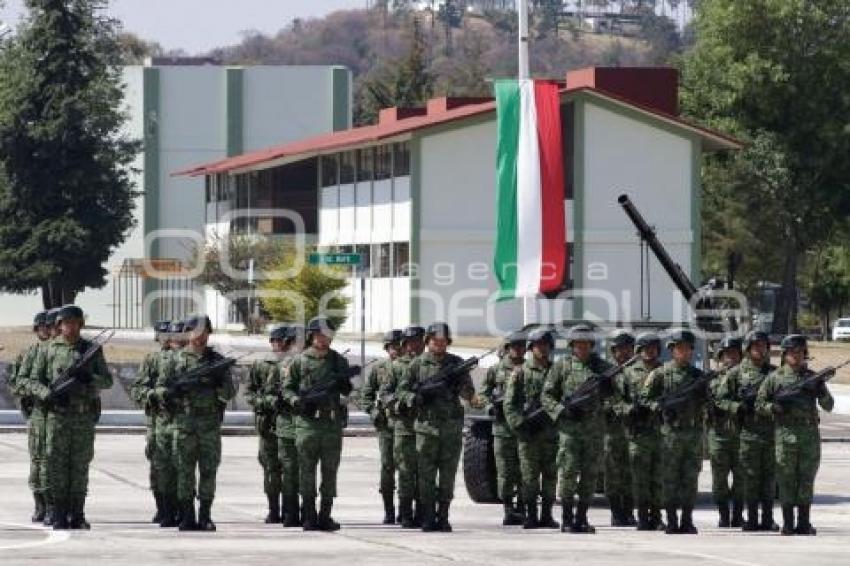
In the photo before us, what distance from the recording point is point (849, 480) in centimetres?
2870

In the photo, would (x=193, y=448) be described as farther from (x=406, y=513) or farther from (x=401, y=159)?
(x=401, y=159)

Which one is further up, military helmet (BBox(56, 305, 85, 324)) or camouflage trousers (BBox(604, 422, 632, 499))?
military helmet (BBox(56, 305, 85, 324))

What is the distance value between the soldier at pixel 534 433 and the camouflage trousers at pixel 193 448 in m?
2.71

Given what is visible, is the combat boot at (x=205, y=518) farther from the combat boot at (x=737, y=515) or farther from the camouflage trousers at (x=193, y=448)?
the combat boot at (x=737, y=515)

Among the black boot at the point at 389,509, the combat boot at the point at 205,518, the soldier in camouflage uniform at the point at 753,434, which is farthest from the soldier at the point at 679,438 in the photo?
the combat boot at the point at 205,518

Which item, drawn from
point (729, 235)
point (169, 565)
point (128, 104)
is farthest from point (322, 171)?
point (169, 565)

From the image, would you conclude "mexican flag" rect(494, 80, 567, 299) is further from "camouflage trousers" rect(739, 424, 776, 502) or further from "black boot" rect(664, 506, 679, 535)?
"black boot" rect(664, 506, 679, 535)

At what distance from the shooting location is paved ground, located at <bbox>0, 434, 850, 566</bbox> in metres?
17.8

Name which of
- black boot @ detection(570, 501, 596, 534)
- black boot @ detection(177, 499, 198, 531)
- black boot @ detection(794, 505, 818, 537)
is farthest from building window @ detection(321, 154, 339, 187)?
black boot @ detection(177, 499, 198, 531)

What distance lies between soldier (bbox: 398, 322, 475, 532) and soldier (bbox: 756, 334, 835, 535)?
271cm

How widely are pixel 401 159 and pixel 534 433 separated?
49073 millimetres

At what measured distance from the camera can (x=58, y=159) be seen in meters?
78.6

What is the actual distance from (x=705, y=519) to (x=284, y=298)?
1305 inches

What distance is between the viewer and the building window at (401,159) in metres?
69.2
